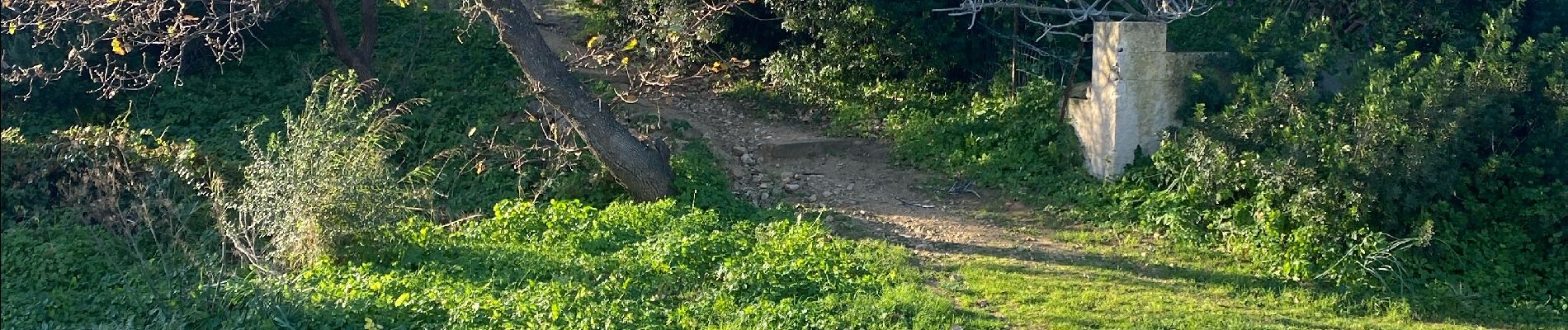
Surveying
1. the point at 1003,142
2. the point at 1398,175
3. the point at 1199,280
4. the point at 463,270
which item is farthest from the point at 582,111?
the point at 1398,175

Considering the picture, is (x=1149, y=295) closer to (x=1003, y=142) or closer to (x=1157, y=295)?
(x=1157, y=295)

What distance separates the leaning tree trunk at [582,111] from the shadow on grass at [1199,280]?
4.35 feet

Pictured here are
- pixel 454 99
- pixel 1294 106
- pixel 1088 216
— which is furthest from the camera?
pixel 454 99

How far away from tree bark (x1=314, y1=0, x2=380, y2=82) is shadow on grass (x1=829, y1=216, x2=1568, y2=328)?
15.0ft

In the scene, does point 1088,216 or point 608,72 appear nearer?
point 1088,216

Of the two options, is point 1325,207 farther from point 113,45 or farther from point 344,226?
point 113,45

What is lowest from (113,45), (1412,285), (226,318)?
(1412,285)

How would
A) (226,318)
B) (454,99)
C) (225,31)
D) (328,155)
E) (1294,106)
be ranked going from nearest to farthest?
(226,318), (328,155), (1294,106), (454,99), (225,31)

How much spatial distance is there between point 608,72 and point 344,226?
5.14m

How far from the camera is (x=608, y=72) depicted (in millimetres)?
11727

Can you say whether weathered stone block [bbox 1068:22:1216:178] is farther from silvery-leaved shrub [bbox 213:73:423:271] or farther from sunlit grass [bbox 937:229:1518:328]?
silvery-leaved shrub [bbox 213:73:423:271]

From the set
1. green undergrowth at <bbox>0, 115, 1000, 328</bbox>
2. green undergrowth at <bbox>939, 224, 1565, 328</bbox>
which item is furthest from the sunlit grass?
green undergrowth at <bbox>0, 115, 1000, 328</bbox>

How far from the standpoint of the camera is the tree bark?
10.3 m

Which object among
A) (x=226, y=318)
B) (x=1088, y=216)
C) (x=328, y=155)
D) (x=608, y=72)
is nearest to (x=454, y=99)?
(x=608, y=72)
